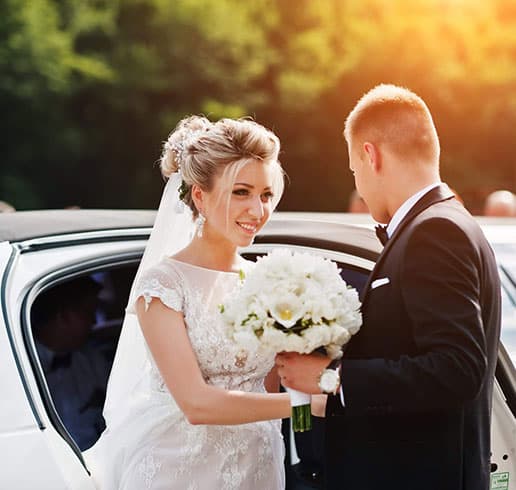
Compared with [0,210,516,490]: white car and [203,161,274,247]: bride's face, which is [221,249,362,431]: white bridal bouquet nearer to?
[203,161,274,247]: bride's face

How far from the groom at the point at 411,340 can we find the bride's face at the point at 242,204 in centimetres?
43

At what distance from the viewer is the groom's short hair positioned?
2615 millimetres

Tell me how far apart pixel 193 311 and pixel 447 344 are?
937 mm

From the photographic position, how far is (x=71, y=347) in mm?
4520

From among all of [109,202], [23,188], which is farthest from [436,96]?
[23,188]

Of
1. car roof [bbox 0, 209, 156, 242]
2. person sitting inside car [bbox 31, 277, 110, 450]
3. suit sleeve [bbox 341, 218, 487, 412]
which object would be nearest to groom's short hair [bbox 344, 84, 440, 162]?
suit sleeve [bbox 341, 218, 487, 412]

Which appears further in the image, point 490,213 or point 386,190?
point 490,213

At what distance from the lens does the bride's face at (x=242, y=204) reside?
9.96ft

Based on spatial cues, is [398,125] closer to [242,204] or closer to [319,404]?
[242,204]

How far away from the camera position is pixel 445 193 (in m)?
2.56

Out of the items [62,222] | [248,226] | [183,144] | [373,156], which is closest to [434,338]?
[373,156]

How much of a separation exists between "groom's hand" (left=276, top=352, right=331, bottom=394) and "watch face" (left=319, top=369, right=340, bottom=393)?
0.04 m

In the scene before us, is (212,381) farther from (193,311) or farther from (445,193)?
(445,193)

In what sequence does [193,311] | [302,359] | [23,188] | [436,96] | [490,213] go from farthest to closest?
[436,96] < [23,188] < [490,213] < [193,311] < [302,359]
